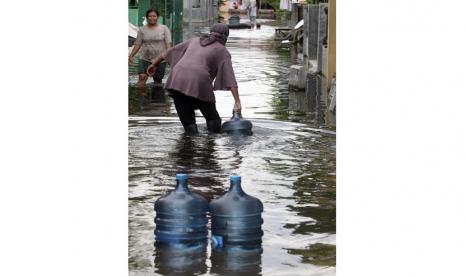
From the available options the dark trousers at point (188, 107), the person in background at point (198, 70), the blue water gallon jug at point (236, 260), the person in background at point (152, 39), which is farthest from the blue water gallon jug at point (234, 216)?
the person in background at point (152, 39)

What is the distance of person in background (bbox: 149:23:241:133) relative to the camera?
14.7 m

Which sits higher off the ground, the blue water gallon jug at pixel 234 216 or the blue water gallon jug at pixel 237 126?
the blue water gallon jug at pixel 234 216

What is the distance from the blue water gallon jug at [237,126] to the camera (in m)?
15.4

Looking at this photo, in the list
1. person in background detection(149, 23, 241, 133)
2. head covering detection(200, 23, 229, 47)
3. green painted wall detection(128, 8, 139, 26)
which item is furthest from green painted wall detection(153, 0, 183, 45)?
head covering detection(200, 23, 229, 47)

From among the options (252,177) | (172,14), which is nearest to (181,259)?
(252,177)

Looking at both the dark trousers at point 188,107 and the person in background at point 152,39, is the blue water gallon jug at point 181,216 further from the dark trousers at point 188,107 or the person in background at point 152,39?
the person in background at point 152,39

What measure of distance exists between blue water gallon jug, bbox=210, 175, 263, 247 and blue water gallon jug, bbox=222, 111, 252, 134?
679 centimetres

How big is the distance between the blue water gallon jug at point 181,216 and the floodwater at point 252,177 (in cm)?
12

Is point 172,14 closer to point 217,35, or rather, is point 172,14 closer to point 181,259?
point 217,35

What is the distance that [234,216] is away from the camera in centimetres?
846

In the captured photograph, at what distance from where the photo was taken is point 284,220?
31.8ft

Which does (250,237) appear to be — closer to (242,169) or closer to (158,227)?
(158,227)
